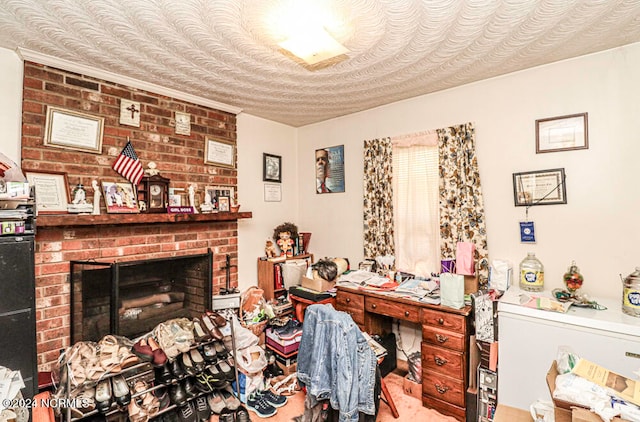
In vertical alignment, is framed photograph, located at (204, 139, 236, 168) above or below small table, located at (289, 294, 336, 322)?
above

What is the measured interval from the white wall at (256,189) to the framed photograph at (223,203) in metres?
0.24

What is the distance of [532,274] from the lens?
2285 mm

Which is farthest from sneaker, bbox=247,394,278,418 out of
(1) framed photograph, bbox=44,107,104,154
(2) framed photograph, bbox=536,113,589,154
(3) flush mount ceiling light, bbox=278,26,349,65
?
(2) framed photograph, bbox=536,113,589,154

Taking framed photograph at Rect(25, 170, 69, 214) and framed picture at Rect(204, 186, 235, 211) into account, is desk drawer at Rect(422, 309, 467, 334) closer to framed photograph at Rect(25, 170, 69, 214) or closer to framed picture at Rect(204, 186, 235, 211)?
framed picture at Rect(204, 186, 235, 211)

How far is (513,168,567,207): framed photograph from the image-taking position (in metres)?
2.28

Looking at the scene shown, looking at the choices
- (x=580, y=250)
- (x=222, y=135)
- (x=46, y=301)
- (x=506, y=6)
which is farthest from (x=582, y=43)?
(x=46, y=301)

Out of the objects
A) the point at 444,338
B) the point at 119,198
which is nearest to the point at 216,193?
the point at 119,198

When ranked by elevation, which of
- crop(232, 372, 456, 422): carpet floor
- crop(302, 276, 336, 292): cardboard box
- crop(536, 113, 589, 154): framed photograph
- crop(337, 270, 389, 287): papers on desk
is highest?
crop(536, 113, 589, 154): framed photograph

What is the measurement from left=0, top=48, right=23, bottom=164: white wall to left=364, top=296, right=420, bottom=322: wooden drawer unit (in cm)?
282

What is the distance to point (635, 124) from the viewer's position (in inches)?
80.6

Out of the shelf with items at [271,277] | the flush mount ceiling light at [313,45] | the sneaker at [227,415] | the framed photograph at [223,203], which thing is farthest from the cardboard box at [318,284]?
the flush mount ceiling light at [313,45]

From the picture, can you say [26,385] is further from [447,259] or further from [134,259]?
[447,259]

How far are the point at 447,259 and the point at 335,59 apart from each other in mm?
1877

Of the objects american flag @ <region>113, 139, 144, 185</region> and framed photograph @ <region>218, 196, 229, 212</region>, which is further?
framed photograph @ <region>218, 196, 229, 212</region>
